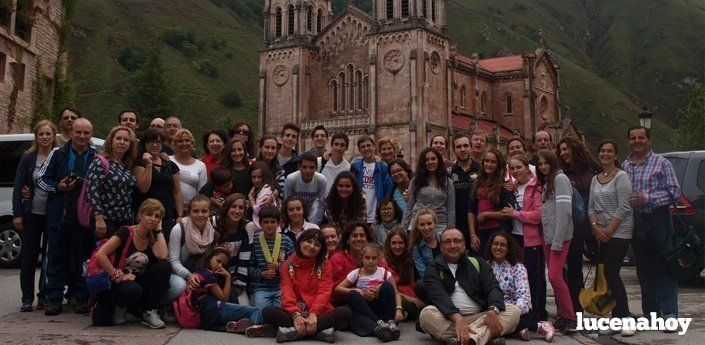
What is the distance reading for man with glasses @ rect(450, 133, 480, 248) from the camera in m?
8.55

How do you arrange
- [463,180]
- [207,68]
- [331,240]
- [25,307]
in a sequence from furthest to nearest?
[207,68] < [463,180] < [25,307] < [331,240]

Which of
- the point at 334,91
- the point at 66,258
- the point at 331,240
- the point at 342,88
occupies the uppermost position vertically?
the point at 342,88

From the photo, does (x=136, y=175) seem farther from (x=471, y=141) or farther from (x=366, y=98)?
(x=366, y=98)

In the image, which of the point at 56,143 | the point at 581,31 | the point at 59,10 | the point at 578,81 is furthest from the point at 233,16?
the point at 56,143

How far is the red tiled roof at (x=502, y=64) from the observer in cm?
5467

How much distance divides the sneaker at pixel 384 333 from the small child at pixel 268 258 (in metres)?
1.30

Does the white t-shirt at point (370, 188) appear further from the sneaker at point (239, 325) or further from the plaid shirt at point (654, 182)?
the plaid shirt at point (654, 182)

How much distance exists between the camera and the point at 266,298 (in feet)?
24.6

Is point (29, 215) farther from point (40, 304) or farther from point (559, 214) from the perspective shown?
point (559, 214)

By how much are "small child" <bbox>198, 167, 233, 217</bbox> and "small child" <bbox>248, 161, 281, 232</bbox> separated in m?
0.31

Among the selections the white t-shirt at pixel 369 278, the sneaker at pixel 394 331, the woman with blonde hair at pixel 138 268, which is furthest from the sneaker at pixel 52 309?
the sneaker at pixel 394 331

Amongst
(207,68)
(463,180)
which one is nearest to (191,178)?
(463,180)

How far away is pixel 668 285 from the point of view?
731 centimetres

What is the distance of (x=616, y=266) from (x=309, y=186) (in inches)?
157
